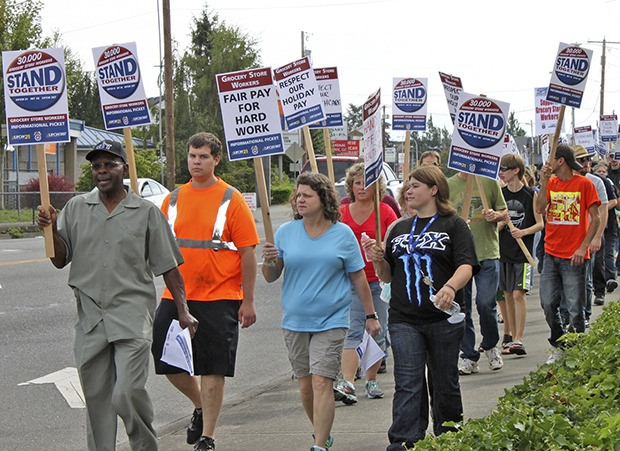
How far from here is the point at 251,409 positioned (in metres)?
8.39

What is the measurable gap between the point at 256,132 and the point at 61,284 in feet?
31.6

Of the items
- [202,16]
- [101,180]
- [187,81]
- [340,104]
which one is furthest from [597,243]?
[202,16]

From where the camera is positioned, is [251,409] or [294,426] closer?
[294,426]

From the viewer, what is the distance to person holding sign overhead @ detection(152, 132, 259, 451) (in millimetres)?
6965

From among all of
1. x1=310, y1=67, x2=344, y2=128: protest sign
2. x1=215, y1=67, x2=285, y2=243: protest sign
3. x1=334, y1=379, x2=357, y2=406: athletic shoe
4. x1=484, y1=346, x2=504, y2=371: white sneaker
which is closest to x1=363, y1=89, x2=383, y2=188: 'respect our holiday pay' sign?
x1=215, y1=67, x2=285, y2=243: protest sign

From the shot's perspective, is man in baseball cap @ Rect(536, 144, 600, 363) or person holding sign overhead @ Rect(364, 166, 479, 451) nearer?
person holding sign overhead @ Rect(364, 166, 479, 451)

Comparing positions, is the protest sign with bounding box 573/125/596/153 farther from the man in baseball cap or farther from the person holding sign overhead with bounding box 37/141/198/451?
the person holding sign overhead with bounding box 37/141/198/451

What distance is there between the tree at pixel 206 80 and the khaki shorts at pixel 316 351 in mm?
58743

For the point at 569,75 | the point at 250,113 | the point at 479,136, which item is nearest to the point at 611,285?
the point at 569,75

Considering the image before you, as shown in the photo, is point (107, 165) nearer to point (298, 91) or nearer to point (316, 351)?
point (316, 351)

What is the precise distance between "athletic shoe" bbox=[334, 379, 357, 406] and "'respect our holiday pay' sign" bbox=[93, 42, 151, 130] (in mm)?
2409

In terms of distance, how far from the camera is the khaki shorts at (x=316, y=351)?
659cm

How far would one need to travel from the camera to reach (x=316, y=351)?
6625 mm

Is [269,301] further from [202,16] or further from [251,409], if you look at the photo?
[202,16]
